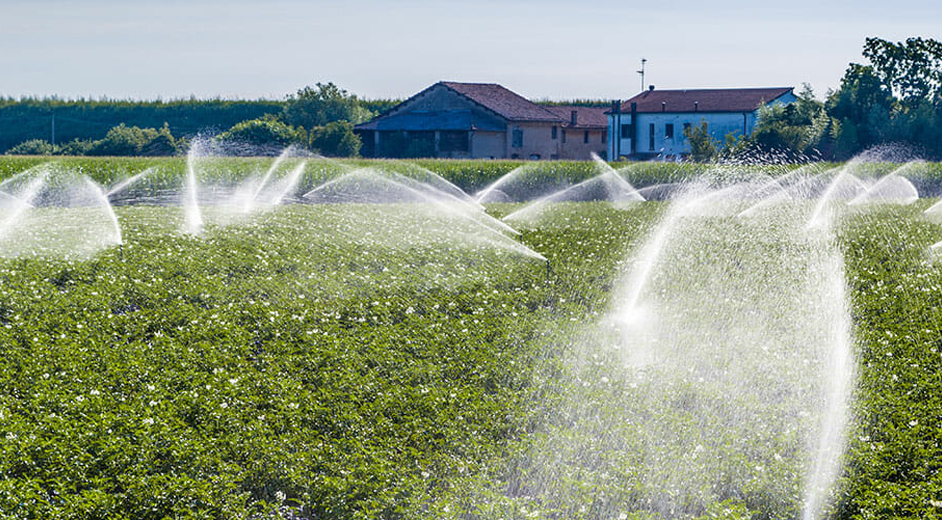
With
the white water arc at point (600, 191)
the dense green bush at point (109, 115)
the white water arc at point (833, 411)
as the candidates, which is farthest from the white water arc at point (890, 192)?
the dense green bush at point (109, 115)

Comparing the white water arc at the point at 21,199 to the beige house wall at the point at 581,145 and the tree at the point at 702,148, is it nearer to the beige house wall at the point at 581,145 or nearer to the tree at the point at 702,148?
the tree at the point at 702,148

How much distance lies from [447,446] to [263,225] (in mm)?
13142

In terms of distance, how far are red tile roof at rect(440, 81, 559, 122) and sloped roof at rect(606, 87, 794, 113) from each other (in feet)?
22.9

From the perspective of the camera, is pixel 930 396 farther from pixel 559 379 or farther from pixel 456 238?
pixel 456 238

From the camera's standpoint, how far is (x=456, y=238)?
19719mm

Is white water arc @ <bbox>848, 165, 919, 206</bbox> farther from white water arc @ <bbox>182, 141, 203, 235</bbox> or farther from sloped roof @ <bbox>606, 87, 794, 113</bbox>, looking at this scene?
white water arc @ <bbox>182, 141, 203, 235</bbox>

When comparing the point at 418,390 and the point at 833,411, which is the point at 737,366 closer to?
the point at 833,411

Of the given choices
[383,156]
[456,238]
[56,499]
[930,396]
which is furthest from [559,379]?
[383,156]

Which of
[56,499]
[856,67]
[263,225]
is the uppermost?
[856,67]

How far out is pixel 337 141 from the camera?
58188mm

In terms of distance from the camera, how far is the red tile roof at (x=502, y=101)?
195 feet

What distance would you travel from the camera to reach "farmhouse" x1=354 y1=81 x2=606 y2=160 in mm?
58125

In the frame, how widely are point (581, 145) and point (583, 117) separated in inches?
116

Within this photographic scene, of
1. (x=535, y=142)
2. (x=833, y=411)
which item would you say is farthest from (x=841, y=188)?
(x=833, y=411)
